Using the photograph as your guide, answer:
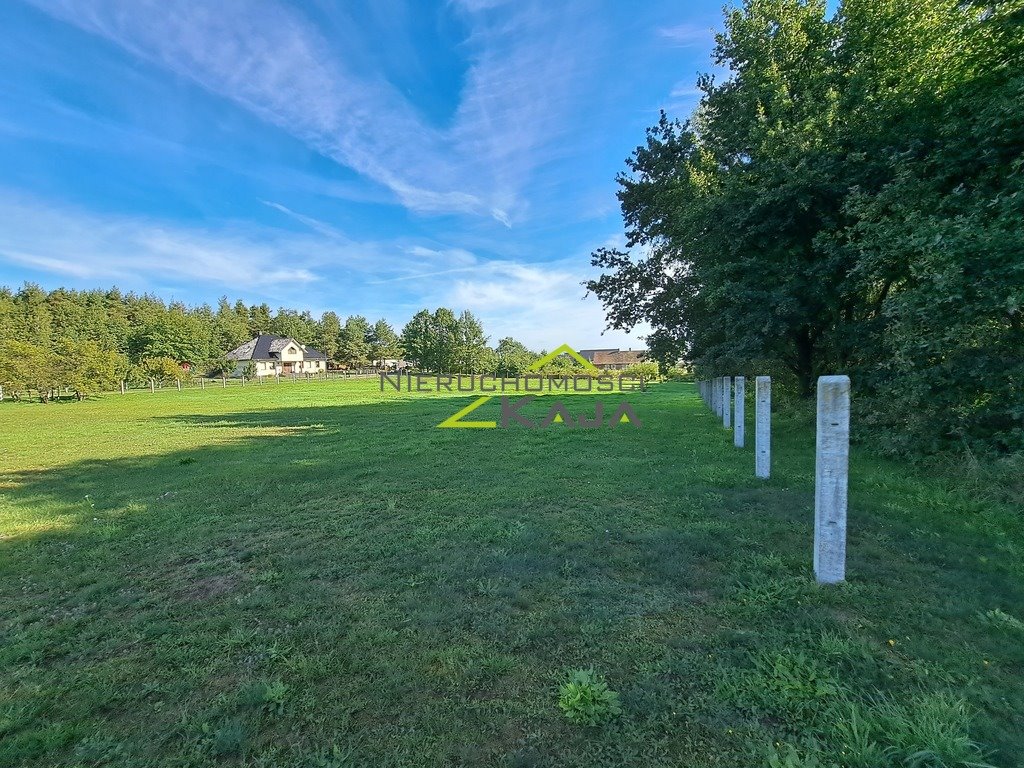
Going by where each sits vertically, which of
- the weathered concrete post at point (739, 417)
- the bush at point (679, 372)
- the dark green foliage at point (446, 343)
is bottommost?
the weathered concrete post at point (739, 417)

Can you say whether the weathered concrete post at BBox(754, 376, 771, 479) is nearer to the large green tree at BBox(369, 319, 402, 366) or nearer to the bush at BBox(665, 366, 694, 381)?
the bush at BBox(665, 366, 694, 381)

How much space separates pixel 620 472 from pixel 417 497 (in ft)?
10.3

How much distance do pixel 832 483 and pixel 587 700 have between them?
2307 millimetres

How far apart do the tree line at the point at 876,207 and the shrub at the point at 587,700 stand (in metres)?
5.80

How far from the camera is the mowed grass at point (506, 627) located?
1783 millimetres

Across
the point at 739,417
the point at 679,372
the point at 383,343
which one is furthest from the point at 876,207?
the point at 383,343

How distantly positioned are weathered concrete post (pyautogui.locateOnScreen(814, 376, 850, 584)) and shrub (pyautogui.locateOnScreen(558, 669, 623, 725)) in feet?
6.50

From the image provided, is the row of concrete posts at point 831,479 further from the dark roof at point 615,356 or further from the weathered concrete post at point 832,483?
the dark roof at point 615,356

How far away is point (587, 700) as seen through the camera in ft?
6.36

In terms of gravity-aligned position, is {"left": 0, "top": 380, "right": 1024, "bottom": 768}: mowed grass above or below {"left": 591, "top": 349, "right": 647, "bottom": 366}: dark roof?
below

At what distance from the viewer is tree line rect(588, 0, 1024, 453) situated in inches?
212

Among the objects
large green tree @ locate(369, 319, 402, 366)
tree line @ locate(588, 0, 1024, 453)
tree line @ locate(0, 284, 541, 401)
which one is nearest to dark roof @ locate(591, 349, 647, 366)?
tree line @ locate(0, 284, 541, 401)

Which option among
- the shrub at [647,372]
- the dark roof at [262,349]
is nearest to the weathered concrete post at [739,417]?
the shrub at [647,372]

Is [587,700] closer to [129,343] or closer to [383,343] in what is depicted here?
[129,343]
